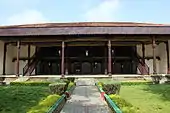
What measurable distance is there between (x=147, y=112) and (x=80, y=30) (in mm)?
17831

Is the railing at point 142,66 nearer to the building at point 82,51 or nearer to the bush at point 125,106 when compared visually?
the building at point 82,51

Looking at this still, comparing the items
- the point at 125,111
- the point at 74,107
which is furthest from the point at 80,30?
the point at 125,111

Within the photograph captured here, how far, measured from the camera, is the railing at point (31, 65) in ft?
91.2

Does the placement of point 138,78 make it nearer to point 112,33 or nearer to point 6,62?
point 112,33

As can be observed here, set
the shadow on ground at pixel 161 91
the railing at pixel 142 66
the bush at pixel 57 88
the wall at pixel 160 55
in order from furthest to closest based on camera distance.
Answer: the wall at pixel 160 55
the railing at pixel 142 66
the shadow on ground at pixel 161 91
the bush at pixel 57 88

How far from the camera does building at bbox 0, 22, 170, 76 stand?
1027 inches

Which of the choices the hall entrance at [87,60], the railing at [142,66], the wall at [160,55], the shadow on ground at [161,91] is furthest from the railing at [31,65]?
the shadow on ground at [161,91]

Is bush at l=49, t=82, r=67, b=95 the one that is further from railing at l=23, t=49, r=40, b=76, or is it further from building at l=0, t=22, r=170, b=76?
railing at l=23, t=49, r=40, b=76

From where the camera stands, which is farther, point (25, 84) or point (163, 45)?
point (163, 45)

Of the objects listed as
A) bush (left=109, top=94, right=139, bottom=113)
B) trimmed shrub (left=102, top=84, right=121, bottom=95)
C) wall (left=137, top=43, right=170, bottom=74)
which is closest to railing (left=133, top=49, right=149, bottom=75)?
wall (left=137, top=43, right=170, bottom=74)

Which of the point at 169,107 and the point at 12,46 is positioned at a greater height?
the point at 12,46

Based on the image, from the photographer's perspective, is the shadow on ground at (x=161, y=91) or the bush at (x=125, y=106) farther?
the shadow on ground at (x=161, y=91)

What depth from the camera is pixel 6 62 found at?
3005cm

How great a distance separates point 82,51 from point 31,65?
594 cm
